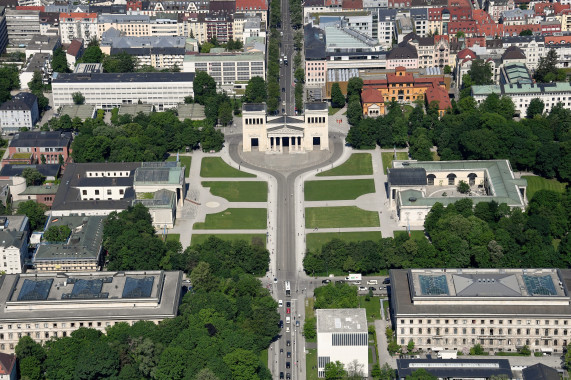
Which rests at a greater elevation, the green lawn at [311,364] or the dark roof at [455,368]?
the dark roof at [455,368]

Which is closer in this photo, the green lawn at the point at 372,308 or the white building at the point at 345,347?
the white building at the point at 345,347

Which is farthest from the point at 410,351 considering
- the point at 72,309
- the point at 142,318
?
the point at 72,309

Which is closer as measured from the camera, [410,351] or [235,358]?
[235,358]

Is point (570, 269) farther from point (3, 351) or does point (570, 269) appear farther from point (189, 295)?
point (3, 351)

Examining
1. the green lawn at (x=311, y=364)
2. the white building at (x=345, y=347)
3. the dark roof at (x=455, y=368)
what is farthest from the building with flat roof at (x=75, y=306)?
the dark roof at (x=455, y=368)

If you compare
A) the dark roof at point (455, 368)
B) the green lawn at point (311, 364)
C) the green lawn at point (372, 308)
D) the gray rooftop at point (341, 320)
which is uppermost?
the gray rooftop at point (341, 320)

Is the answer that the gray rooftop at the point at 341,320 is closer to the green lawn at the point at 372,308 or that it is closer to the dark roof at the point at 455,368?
the dark roof at the point at 455,368

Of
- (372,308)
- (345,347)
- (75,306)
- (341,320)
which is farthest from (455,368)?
(75,306)
